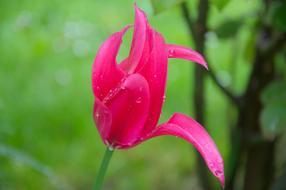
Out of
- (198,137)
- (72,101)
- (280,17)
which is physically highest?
(198,137)

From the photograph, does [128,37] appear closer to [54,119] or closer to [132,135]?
[54,119]

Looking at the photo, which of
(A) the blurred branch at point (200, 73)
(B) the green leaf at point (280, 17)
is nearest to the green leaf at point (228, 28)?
(A) the blurred branch at point (200, 73)

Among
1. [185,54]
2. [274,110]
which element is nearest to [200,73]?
[274,110]

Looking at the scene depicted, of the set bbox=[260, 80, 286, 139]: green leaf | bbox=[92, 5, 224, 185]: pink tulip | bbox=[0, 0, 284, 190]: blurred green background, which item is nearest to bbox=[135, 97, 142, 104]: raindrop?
bbox=[92, 5, 224, 185]: pink tulip

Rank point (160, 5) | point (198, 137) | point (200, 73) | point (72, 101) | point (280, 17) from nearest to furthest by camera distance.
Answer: point (198, 137)
point (160, 5)
point (280, 17)
point (200, 73)
point (72, 101)

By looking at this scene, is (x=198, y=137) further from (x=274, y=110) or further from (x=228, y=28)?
(x=228, y=28)

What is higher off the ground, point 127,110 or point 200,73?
point 127,110

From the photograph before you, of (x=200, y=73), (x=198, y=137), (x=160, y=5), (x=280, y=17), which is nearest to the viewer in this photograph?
(x=198, y=137)
